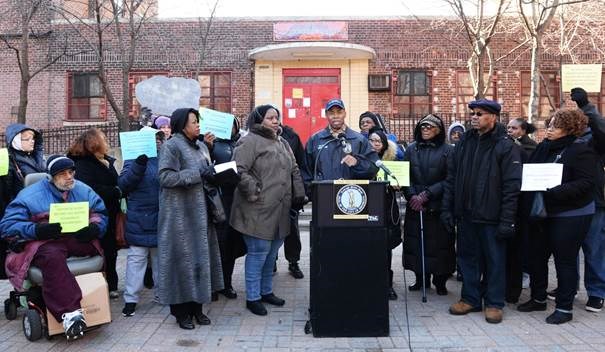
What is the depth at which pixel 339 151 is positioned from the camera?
5.60 metres

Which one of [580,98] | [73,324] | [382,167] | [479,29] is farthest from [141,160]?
[479,29]

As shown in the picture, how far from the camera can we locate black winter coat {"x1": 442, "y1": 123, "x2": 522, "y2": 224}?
5.02 m

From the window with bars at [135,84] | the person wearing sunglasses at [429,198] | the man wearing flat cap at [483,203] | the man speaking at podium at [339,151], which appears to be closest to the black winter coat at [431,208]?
the person wearing sunglasses at [429,198]

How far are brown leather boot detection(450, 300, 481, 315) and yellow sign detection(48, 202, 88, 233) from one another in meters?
3.67

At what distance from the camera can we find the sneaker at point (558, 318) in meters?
5.12

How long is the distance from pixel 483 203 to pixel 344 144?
4.79 feet

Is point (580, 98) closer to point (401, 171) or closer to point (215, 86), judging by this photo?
point (401, 171)

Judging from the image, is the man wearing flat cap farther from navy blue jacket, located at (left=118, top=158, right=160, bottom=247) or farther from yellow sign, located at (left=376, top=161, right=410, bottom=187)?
navy blue jacket, located at (left=118, top=158, right=160, bottom=247)

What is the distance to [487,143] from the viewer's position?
520 cm

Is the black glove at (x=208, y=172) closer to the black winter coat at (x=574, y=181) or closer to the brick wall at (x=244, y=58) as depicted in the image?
the black winter coat at (x=574, y=181)

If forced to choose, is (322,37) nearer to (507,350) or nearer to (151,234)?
(151,234)

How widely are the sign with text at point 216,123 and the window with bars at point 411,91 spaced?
12.6m

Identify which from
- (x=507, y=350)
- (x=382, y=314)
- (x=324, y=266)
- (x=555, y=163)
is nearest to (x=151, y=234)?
(x=324, y=266)

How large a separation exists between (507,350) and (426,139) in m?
2.40
